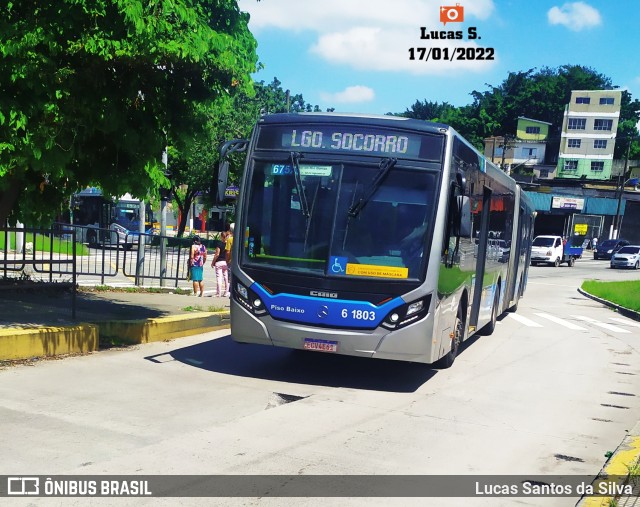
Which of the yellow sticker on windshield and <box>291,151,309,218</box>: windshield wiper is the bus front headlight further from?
<box>291,151,309,218</box>: windshield wiper

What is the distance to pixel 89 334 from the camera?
10766 mm

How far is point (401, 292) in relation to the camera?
885 centimetres

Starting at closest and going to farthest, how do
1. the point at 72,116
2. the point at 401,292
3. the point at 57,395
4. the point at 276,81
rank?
the point at 57,395 < the point at 401,292 < the point at 72,116 < the point at 276,81

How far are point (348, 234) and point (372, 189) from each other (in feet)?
2.06

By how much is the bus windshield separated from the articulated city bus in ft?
0.04

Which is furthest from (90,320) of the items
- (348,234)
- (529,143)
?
(529,143)

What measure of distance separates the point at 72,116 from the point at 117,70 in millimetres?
968

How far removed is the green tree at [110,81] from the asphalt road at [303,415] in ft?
9.55

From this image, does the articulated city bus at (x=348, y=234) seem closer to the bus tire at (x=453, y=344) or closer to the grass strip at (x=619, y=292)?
the bus tire at (x=453, y=344)

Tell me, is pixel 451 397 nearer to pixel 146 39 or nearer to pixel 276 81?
pixel 146 39

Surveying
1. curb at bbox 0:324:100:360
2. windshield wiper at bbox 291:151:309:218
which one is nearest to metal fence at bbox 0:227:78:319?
curb at bbox 0:324:100:360

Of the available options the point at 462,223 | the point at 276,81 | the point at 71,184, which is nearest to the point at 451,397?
the point at 462,223

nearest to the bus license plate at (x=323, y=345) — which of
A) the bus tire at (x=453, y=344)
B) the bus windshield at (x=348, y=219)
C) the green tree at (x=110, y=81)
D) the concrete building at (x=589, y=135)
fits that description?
the bus windshield at (x=348, y=219)

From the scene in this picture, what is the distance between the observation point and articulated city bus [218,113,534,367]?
8883 mm
